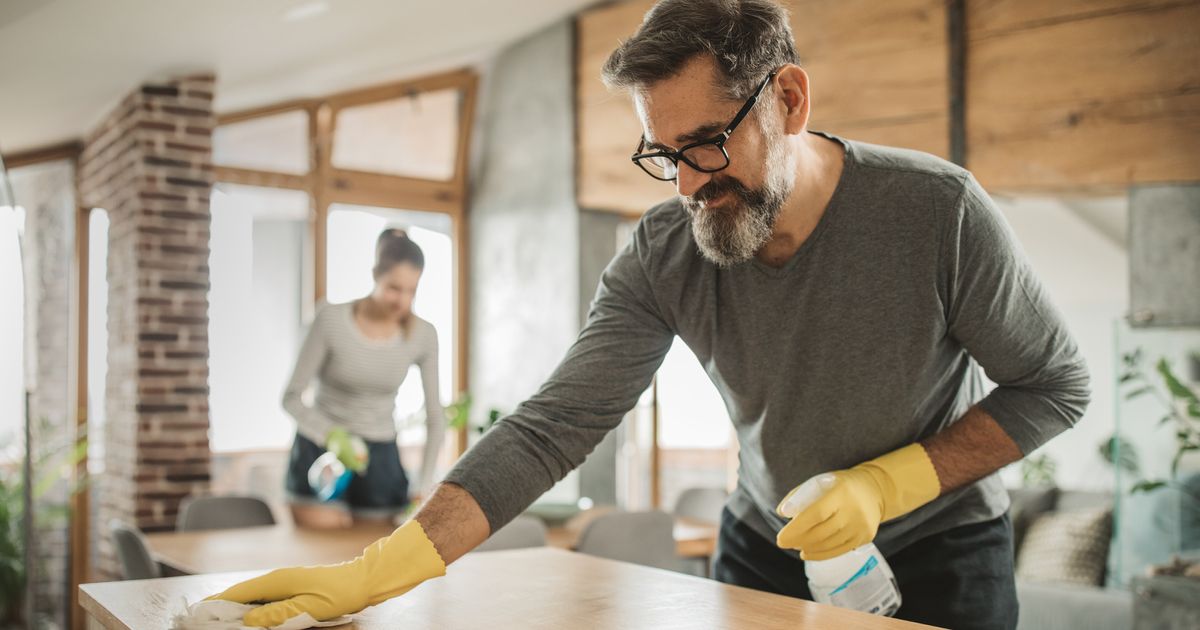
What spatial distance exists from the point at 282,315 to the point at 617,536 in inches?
128

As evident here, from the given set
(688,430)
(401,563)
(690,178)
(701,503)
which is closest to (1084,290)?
(688,430)

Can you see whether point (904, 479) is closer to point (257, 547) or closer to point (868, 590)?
point (868, 590)

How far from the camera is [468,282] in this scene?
6.57 m

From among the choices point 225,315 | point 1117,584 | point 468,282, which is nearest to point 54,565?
point 225,315

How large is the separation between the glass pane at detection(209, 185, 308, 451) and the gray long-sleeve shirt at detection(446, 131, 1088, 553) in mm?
4119

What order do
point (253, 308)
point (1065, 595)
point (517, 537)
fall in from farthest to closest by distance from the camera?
point (253, 308) → point (1065, 595) → point (517, 537)

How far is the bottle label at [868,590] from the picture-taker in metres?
1.50

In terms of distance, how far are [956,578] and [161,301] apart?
4.20m

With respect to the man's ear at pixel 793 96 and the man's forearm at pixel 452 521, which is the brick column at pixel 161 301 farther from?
the man's ear at pixel 793 96

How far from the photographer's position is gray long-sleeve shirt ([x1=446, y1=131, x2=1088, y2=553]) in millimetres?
1521

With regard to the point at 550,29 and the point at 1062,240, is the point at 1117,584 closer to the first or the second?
the point at 1062,240

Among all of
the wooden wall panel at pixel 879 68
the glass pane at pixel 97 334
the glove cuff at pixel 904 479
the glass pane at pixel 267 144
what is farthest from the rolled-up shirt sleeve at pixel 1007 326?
the glass pane at pixel 97 334

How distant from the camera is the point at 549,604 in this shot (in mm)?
1360

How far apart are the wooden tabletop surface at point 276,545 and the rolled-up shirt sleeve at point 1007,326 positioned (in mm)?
1715
